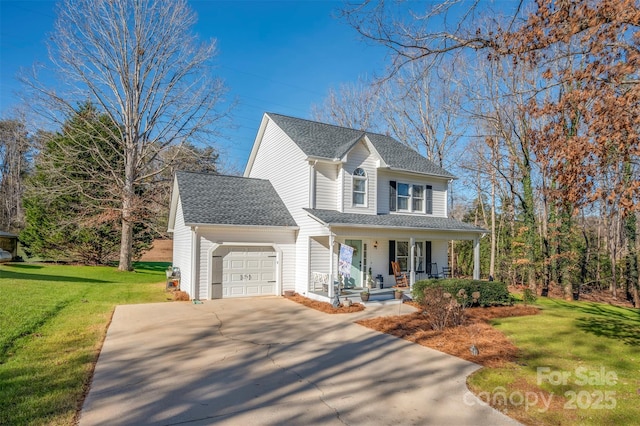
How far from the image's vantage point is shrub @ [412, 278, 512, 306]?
41.1 ft

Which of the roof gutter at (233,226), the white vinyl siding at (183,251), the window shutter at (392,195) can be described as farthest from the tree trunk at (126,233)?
the window shutter at (392,195)

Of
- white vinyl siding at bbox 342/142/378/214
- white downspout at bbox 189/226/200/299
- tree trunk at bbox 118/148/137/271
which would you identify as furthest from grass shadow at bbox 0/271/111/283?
white vinyl siding at bbox 342/142/378/214

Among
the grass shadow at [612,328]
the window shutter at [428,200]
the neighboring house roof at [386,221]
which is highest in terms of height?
the window shutter at [428,200]

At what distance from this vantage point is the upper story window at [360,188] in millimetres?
15820

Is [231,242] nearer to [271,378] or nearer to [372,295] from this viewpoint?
[372,295]

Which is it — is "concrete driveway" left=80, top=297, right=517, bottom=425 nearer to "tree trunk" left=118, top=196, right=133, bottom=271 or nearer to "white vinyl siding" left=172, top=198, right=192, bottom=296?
"white vinyl siding" left=172, top=198, right=192, bottom=296

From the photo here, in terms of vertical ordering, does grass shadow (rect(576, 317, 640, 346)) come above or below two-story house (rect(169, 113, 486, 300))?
below

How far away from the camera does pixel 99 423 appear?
14.7 feet

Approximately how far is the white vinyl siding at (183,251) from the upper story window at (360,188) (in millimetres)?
6967

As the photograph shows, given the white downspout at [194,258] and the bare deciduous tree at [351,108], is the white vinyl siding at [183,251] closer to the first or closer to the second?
the white downspout at [194,258]

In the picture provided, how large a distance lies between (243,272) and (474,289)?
28.2ft

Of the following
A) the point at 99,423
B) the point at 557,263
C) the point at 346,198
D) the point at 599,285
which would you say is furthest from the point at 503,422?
the point at 599,285

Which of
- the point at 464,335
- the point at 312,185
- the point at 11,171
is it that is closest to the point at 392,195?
the point at 312,185

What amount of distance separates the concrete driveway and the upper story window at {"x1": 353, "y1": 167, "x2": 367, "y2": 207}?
6.86 meters
